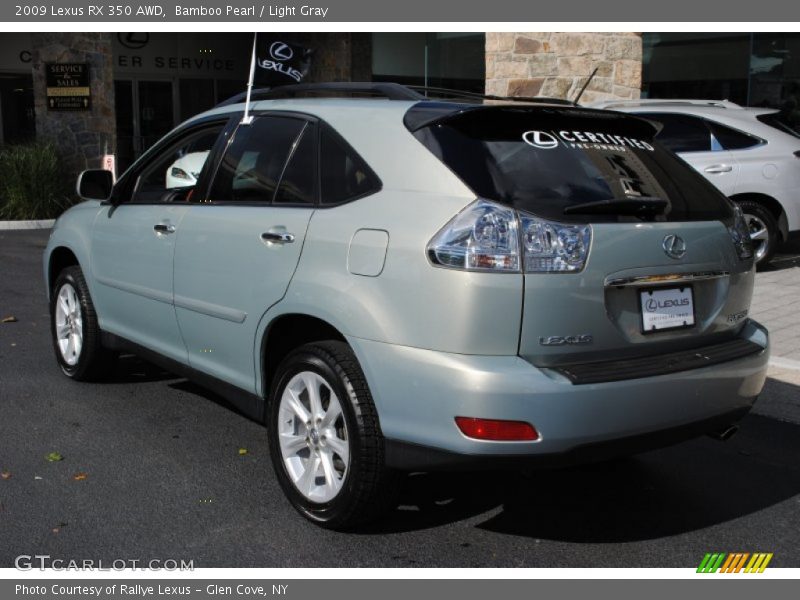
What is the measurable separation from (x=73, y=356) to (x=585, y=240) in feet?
13.2

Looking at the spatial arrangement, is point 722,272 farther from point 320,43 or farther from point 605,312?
point 320,43

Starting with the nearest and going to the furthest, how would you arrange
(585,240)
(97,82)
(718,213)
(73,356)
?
(585,240) < (718,213) < (73,356) < (97,82)

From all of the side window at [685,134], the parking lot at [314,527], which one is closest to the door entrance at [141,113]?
the side window at [685,134]

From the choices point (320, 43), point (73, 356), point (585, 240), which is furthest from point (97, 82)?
point (585, 240)

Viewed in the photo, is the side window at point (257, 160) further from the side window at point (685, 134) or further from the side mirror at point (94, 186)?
the side window at point (685, 134)

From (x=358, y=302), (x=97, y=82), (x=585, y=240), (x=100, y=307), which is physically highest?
(x=97, y=82)

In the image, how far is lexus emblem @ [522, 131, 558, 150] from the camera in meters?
3.59

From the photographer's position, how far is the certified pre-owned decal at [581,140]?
3.61 meters

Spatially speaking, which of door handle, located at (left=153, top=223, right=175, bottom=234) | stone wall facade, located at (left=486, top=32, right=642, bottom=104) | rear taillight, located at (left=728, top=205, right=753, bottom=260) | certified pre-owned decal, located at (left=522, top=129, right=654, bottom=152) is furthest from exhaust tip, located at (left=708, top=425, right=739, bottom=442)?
stone wall facade, located at (left=486, top=32, right=642, bottom=104)

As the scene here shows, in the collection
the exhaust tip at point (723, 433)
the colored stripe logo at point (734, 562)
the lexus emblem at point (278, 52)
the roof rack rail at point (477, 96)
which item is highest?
the lexus emblem at point (278, 52)

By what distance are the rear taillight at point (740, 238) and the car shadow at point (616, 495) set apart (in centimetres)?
118

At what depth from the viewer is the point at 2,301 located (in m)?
8.92

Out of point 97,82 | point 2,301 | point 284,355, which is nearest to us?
point 284,355

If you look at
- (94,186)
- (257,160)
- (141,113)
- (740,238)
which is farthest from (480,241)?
(141,113)
